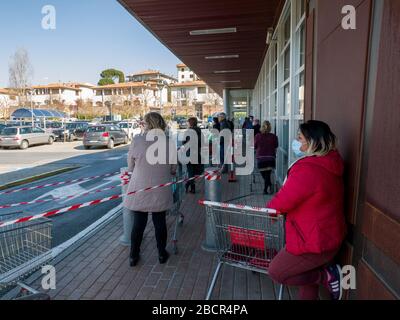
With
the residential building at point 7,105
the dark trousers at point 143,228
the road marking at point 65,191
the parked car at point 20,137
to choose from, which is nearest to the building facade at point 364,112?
the dark trousers at point 143,228

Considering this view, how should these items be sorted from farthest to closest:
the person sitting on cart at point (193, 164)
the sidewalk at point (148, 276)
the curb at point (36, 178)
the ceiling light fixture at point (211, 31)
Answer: the curb at point (36, 178) < the person sitting on cart at point (193, 164) < the ceiling light fixture at point (211, 31) < the sidewalk at point (148, 276)

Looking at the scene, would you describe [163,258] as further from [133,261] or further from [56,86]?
[56,86]

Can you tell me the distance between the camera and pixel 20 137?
2212 centimetres

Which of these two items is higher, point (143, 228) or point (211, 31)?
point (211, 31)

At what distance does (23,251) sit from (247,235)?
2021 millimetres

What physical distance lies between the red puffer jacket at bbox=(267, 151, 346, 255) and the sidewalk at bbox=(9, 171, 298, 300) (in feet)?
4.01

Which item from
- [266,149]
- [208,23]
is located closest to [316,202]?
[266,149]

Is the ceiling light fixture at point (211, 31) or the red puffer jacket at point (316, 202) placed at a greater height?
the ceiling light fixture at point (211, 31)

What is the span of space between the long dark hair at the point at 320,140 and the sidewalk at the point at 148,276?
1706 mm

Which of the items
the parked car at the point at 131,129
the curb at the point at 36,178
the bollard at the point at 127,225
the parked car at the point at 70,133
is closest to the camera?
the bollard at the point at 127,225

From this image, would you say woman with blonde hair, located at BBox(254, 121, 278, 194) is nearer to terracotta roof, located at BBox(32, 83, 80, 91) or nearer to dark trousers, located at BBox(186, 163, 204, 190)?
dark trousers, located at BBox(186, 163, 204, 190)

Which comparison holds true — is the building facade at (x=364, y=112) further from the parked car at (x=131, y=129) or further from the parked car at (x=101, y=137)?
the parked car at (x=131, y=129)

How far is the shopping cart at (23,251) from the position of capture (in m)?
2.88

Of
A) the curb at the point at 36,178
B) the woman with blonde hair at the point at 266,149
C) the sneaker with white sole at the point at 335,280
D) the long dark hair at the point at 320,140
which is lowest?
the curb at the point at 36,178
